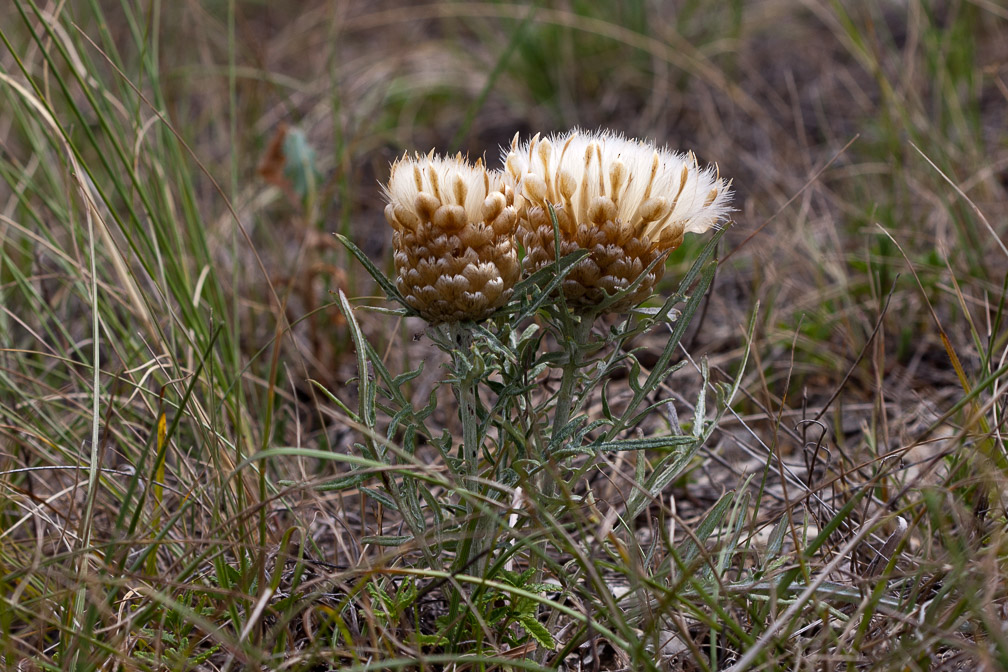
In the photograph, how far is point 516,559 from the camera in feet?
5.78

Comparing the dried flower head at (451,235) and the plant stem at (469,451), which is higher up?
the dried flower head at (451,235)

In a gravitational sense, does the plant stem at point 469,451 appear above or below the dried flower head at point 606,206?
below

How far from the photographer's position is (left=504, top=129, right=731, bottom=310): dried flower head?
1302 millimetres

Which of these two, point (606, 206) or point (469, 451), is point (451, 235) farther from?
point (469, 451)

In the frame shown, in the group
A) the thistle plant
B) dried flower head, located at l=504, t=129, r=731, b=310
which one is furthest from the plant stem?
dried flower head, located at l=504, t=129, r=731, b=310

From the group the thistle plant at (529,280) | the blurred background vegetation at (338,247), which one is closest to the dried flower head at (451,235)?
the thistle plant at (529,280)

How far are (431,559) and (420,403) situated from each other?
1.24 meters

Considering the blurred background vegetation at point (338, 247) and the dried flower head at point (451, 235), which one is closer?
the dried flower head at point (451, 235)

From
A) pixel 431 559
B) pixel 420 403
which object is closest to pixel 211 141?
pixel 420 403

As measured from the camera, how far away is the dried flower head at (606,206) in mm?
1302

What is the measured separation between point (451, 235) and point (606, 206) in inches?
9.7

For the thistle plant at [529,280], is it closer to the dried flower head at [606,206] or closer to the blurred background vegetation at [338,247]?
the dried flower head at [606,206]

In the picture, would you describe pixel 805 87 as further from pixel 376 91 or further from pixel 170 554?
pixel 170 554

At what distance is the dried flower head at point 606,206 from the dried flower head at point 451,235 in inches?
3.2
